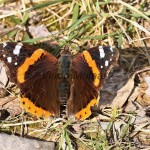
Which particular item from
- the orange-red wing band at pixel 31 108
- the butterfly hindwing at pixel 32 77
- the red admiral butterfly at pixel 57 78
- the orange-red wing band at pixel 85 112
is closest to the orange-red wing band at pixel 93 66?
the red admiral butterfly at pixel 57 78

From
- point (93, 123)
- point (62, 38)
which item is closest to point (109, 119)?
point (93, 123)

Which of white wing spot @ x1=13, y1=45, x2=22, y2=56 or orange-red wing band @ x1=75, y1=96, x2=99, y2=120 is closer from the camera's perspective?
orange-red wing band @ x1=75, y1=96, x2=99, y2=120

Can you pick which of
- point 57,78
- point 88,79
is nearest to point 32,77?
point 57,78

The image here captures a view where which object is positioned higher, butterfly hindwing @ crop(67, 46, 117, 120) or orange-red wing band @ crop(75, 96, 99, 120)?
butterfly hindwing @ crop(67, 46, 117, 120)

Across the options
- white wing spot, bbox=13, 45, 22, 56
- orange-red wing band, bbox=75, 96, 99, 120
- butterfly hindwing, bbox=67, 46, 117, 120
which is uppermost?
white wing spot, bbox=13, 45, 22, 56

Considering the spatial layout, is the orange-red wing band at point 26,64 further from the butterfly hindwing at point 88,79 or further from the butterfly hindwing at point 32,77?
the butterfly hindwing at point 88,79

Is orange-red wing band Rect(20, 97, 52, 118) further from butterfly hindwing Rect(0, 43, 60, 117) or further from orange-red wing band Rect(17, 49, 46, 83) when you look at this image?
orange-red wing band Rect(17, 49, 46, 83)

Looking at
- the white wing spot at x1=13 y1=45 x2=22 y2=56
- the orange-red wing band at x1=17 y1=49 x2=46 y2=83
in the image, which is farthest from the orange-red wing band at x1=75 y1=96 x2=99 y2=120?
the white wing spot at x1=13 y1=45 x2=22 y2=56
